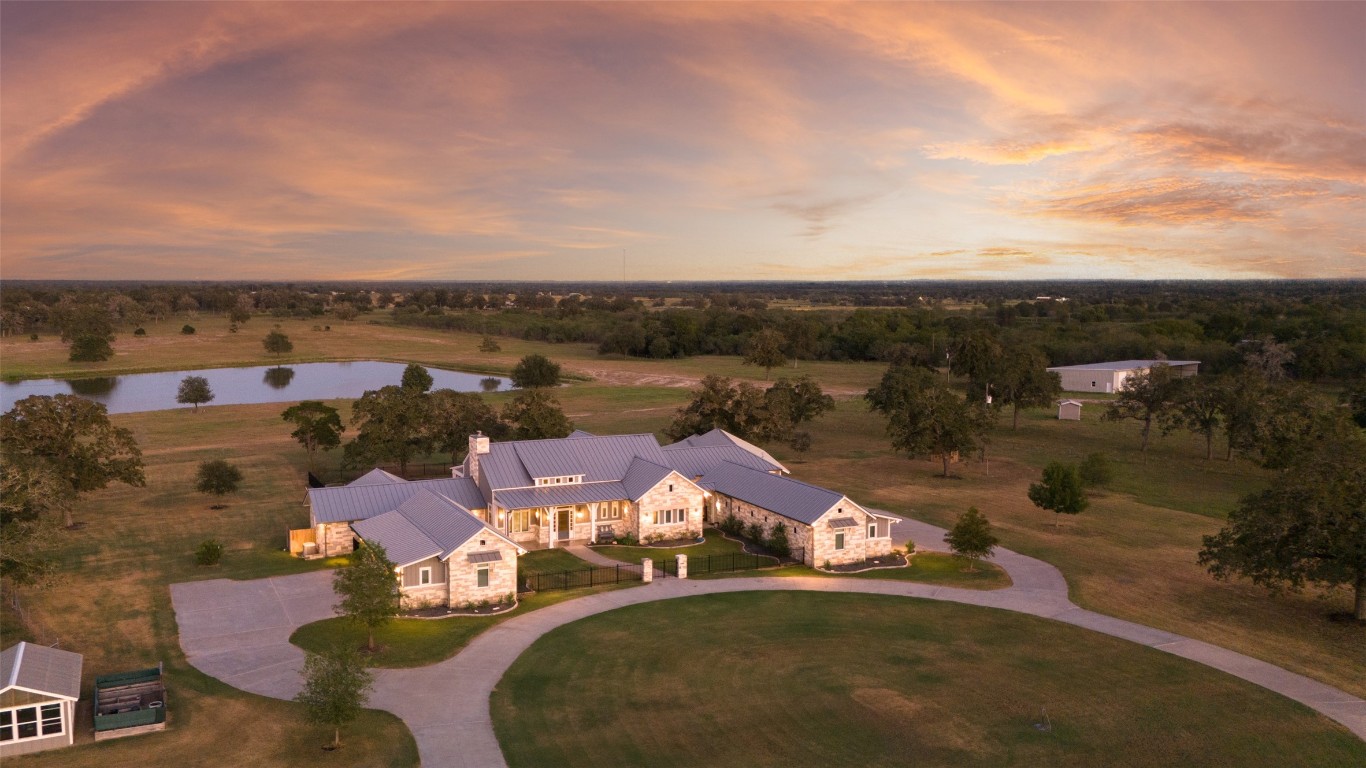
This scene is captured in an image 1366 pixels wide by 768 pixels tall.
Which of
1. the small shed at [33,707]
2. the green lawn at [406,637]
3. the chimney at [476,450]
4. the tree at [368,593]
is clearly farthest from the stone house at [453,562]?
the small shed at [33,707]

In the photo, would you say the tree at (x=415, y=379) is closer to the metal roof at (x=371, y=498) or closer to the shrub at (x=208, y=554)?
the metal roof at (x=371, y=498)

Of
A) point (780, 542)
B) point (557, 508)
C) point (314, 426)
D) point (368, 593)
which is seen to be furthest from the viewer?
point (314, 426)

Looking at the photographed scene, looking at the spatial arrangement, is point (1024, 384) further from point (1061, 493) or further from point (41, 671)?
point (41, 671)

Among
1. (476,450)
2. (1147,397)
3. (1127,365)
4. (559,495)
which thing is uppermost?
(1127,365)

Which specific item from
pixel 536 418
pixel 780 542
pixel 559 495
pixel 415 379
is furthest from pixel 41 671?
pixel 415 379

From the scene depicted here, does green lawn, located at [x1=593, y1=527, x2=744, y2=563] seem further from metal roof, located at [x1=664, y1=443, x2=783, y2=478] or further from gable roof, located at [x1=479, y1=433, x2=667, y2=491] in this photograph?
metal roof, located at [x1=664, y1=443, x2=783, y2=478]

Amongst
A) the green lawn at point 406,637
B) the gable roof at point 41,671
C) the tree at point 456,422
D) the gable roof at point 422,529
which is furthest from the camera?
the tree at point 456,422

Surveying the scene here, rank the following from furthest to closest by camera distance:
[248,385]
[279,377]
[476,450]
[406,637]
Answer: [279,377] < [248,385] < [476,450] < [406,637]
